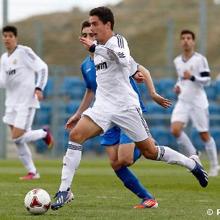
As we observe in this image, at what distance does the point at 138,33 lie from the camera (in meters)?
54.3

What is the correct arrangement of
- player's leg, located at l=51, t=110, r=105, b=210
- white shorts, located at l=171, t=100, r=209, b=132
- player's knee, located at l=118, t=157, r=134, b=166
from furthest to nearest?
white shorts, located at l=171, t=100, r=209, b=132, player's knee, located at l=118, t=157, r=134, b=166, player's leg, located at l=51, t=110, r=105, b=210

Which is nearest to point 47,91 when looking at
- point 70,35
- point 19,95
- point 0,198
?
point 19,95

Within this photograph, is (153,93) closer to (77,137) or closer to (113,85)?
(113,85)

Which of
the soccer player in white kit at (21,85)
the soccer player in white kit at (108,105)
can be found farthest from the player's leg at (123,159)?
the soccer player in white kit at (21,85)

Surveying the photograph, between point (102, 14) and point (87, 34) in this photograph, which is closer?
point (102, 14)

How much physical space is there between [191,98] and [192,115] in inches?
13.7

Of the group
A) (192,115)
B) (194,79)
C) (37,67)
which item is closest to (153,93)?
(37,67)

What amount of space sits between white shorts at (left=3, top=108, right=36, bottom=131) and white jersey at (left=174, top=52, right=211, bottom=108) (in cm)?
315

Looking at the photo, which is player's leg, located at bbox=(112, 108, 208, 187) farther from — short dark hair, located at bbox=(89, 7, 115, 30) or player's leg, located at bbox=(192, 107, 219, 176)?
player's leg, located at bbox=(192, 107, 219, 176)

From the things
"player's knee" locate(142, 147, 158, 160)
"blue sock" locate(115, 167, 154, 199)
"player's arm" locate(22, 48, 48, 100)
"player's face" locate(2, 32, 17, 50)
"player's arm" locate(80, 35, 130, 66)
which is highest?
"player's arm" locate(80, 35, 130, 66)

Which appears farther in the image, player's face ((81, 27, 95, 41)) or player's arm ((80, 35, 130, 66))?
player's face ((81, 27, 95, 41))

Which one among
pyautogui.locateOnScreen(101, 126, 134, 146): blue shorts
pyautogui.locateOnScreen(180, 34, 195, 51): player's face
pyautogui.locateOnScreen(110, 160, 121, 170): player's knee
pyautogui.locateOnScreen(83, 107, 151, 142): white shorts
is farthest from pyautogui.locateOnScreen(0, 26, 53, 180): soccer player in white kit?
pyautogui.locateOnScreen(83, 107, 151, 142): white shorts

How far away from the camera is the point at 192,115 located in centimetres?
1938

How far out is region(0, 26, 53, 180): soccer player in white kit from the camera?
56.6 ft
